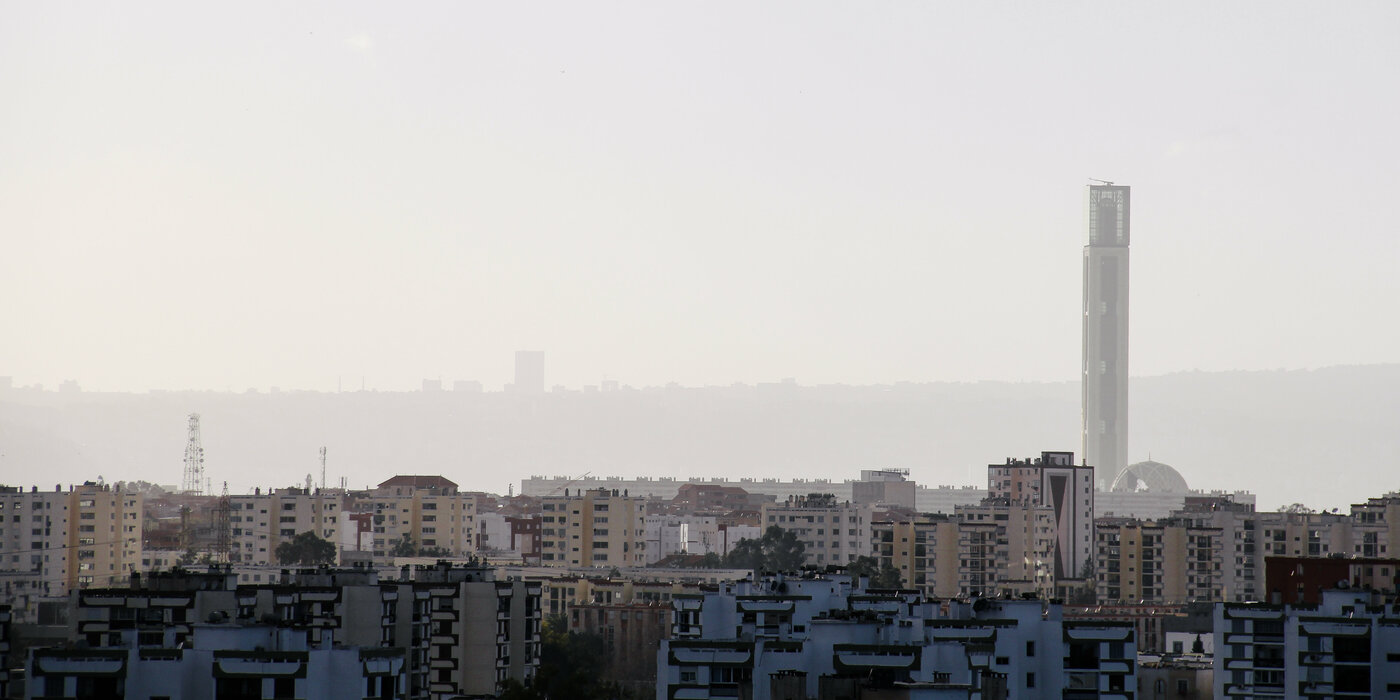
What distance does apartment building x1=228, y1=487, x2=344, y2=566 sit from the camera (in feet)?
242

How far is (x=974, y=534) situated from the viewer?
6912cm

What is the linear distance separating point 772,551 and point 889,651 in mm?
54425

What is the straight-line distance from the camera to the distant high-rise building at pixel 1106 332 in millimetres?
183125

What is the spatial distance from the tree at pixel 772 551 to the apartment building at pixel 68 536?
2089 cm

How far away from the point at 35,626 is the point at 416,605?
10072mm

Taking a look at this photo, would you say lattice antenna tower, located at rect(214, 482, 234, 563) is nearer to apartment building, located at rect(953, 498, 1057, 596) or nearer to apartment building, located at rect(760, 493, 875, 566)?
apartment building, located at rect(760, 493, 875, 566)

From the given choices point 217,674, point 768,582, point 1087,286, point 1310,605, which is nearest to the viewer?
point 217,674

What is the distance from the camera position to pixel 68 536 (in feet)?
211

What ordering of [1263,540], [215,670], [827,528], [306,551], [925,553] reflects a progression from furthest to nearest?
[827,528] → [1263,540] → [306,551] → [925,553] → [215,670]

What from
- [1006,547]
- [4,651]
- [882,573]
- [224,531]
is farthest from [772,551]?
[4,651]

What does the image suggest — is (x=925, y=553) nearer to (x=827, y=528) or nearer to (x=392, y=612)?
(x=827, y=528)

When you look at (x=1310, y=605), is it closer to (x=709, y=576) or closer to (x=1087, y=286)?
(x=709, y=576)

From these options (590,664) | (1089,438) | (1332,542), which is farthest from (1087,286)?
(590,664)

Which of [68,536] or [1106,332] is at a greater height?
[1106,332]
